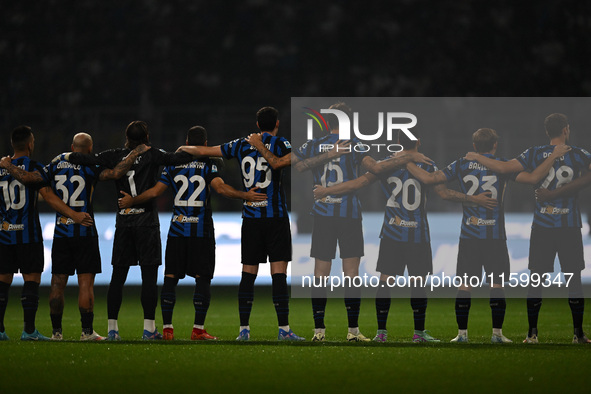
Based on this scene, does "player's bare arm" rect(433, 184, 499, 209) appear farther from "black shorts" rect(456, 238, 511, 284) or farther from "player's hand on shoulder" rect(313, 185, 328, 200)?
"player's hand on shoulder" rect(313, 185, 328, 200)

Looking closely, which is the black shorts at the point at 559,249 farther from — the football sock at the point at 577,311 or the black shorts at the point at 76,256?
the black shorts at the point at 76,256

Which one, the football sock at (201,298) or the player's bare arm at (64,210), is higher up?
the player's bare arm at (64,210)

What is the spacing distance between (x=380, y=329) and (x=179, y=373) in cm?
223

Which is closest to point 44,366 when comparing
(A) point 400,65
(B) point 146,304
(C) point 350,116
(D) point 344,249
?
(B) point 146,304

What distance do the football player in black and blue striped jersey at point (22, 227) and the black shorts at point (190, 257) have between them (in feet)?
2.45

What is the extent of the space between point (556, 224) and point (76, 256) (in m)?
3.96

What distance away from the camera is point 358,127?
23.8 feet

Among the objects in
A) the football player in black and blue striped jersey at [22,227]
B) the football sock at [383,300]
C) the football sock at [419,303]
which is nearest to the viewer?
the football sock at [419,303]

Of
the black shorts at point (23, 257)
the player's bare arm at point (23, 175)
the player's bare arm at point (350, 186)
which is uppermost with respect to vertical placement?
the player's bare arm at point (23, 175)

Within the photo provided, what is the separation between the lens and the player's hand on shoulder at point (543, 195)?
22.1 ft

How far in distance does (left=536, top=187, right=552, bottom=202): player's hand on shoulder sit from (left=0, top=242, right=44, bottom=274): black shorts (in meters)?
4.20

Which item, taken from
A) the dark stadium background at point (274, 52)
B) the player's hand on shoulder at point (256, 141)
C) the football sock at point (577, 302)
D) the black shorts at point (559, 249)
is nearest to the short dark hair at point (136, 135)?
the player's hand on shoulder at point (256, 141)

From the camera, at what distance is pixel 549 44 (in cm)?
1931

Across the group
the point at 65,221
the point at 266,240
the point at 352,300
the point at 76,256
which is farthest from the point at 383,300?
the point at 65,221
